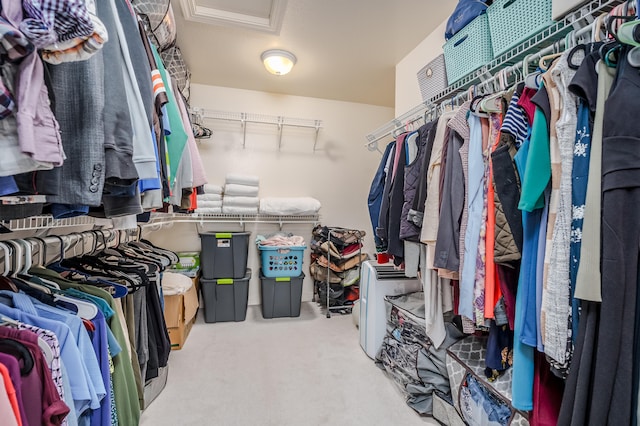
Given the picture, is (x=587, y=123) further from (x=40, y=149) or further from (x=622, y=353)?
(x=40, y=149)

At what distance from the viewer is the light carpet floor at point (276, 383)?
162 cm

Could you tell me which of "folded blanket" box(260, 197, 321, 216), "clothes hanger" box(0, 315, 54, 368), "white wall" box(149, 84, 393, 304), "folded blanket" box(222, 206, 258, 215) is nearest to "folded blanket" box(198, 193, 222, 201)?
"folded blanket" box(222, 206, 258, 215)

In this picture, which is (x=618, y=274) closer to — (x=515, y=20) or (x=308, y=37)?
(x=515, y=20)

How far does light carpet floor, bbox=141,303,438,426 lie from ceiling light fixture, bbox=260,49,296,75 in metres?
2.30

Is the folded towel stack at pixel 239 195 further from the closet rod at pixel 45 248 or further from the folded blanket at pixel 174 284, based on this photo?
the closet rod at pixel 45 248

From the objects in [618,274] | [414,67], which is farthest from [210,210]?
[618,274]

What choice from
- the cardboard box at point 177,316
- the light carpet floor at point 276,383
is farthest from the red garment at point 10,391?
the cardboard box at point 177,316

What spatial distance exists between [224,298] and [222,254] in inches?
16.3

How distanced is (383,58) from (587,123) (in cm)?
211

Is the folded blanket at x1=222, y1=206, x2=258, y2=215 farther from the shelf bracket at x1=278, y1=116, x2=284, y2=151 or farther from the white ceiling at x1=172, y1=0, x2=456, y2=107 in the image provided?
the white ceiling at x1=172, y1=0, x2=456, y2=107

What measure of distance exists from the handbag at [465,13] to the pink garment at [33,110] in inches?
68.3

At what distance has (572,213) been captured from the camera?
0.83 meters

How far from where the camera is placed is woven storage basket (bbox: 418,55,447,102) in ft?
5.82

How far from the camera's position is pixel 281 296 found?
303 centimetres
